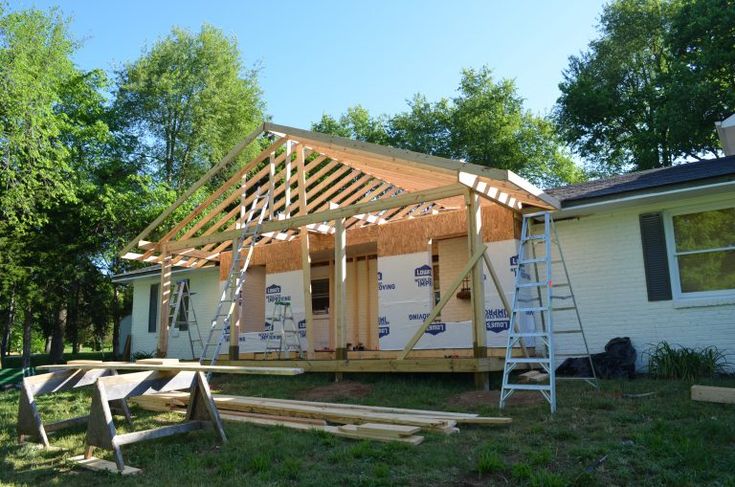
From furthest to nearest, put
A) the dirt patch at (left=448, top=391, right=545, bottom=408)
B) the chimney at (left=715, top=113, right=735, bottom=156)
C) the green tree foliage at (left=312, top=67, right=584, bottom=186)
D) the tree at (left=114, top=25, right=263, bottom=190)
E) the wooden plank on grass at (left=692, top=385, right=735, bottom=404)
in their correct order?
the green tree foliage at (left=312, top=67, right=584, bottom=186) → the tree at (left=114, top=25, right=263, bottom=190) → the dirt patch at (left=448, top=391, right=545, bottom=408) → the chimney at (left=715, top=113, right=735, bottom=156) → the wooden plank on grass at (left=692, top=385, right=735, bottom=404)

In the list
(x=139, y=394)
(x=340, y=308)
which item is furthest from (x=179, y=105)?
(x=139, y=394)

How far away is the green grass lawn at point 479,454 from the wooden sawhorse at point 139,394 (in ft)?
0.60

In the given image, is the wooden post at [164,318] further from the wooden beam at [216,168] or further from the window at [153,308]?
the window at [153,308]

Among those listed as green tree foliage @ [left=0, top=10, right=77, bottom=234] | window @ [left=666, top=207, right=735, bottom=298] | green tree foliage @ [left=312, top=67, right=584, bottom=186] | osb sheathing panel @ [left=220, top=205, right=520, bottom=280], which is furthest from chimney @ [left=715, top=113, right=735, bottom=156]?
green tree foliage @ [left=312, top=67, right=584, bottom=186]

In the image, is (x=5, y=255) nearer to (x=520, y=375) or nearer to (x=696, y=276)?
(x=520, y=375)

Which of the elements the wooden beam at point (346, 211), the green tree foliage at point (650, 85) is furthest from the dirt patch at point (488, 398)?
the green tree foliage at point (650, 85)

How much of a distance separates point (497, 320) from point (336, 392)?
3253mm

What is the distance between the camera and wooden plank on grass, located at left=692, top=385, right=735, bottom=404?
577cm

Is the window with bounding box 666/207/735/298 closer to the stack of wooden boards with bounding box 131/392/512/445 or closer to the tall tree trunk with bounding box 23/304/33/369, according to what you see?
the stack of wooden boards with bounding box 131/392/512/445

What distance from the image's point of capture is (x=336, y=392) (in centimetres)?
850

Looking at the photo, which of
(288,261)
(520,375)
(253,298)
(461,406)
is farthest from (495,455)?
(253,298)

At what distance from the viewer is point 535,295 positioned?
9.81 m

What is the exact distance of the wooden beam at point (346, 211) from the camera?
900 centimetres

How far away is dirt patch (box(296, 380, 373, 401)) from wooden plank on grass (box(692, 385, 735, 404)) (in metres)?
4.32
